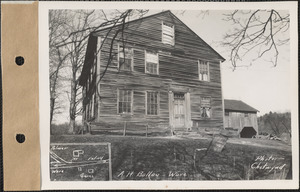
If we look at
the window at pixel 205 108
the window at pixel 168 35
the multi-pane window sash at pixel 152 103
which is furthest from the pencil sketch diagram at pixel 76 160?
the window at pixel 168 35

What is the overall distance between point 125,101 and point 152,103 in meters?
0.16

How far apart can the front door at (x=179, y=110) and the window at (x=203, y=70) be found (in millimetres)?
175

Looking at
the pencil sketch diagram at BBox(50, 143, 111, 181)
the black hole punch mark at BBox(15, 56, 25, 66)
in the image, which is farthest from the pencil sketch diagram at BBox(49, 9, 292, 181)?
Answer: the black hole punch mark at BBox(15, 56, 25, 66)

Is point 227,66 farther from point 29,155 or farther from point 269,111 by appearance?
point 29,155

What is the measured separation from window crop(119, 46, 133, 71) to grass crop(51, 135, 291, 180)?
0.42m

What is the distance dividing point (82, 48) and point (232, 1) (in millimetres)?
928

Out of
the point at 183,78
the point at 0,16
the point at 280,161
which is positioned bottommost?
the point at 280,161

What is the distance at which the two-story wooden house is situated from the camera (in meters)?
1.91

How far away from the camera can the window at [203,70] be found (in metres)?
1.97

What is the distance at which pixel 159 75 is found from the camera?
6.56 feet

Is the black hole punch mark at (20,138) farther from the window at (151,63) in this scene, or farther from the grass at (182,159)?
the window at (151,63)

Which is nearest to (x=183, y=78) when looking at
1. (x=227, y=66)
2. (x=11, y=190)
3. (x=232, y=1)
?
(x=227, y=66)
